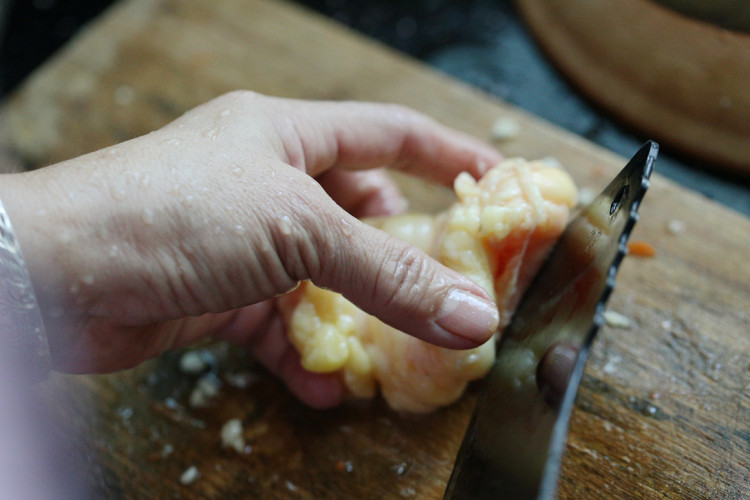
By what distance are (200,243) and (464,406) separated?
550mm

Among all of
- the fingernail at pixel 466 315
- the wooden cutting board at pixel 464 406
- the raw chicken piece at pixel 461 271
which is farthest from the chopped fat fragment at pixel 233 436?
the fingernail at pixel 466 315

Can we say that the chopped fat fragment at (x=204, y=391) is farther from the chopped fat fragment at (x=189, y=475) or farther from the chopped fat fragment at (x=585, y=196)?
the chopped fat fragment at (x=585, y=196)

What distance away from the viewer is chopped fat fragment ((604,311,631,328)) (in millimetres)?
1079

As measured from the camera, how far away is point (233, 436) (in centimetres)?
105

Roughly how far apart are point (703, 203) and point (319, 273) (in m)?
0.85

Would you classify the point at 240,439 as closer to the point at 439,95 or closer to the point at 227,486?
the point at 227,486

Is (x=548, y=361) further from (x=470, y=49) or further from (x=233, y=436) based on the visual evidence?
(x=470, y=49)

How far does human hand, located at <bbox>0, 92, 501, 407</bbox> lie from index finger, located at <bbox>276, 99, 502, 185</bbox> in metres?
0.06

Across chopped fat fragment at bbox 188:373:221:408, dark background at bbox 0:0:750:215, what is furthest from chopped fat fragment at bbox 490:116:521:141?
chopped fat fragment at bbox 188:373:221:408

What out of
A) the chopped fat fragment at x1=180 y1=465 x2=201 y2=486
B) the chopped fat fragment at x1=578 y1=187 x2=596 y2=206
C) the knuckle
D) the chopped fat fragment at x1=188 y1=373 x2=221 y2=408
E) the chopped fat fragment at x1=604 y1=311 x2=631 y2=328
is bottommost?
the chopped fat fragment at x1=180 y1=465 x2=201 y2=486

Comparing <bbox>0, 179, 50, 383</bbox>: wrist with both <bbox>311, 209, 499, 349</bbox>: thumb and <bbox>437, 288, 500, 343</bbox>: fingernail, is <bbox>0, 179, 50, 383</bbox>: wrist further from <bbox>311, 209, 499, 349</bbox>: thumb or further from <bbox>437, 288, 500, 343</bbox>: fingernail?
<bbox>437, 288, 500, 343</bbox>: fingernail

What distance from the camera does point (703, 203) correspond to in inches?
47.7

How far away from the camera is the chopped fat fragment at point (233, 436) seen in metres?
1.04

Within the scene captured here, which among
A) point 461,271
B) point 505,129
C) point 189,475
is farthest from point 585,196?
point 189,475
